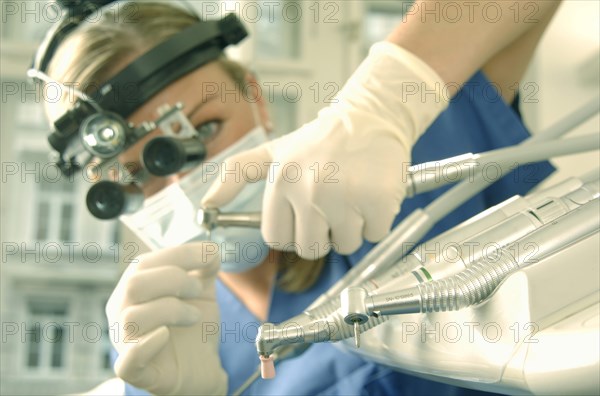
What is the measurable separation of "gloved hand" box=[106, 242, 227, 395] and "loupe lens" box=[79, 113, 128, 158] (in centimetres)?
22

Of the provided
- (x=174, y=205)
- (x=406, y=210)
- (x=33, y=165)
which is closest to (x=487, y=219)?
(x=406, y=210)

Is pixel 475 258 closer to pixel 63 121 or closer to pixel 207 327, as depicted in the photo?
pixel 207 327

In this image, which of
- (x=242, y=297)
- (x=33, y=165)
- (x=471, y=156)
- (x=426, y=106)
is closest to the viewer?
(x=471, y=156)

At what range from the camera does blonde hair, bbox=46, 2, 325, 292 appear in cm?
125

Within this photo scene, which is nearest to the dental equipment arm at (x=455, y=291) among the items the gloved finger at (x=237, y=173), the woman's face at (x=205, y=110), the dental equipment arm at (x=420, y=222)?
the dental equipment arm at (x=420, y=222)

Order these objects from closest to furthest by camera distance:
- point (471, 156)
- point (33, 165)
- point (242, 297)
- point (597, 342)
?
1. point (597, 342)
2. point (471, 156)
3. point (242, 297)
4. point (33, 165)

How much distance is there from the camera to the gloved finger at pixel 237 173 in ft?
3.12

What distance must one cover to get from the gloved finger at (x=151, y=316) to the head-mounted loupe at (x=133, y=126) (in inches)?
8.2

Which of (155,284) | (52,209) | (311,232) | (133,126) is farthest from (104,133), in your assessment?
(52,209)

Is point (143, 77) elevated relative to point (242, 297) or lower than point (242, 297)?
elevated

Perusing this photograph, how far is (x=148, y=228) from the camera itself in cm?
123

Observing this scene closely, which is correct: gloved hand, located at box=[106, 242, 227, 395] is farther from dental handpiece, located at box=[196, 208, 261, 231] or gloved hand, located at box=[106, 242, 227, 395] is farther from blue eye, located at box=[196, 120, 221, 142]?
blue eye, located at box=[196, 120, 221, 142]

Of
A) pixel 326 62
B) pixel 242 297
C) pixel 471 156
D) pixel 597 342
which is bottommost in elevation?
pixel 242 297

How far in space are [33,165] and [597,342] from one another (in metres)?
2.32
